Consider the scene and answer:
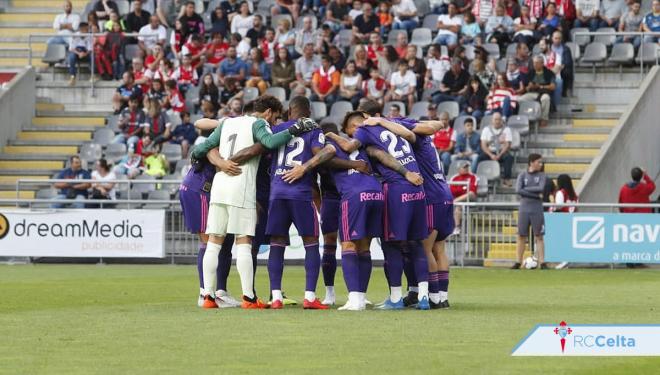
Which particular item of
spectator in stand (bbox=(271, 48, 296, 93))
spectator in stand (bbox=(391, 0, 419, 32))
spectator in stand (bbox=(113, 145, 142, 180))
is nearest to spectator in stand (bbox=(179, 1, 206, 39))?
spectator in stand (bbox=(271, 48, 296, 93))

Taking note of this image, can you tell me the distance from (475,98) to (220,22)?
6635 mm

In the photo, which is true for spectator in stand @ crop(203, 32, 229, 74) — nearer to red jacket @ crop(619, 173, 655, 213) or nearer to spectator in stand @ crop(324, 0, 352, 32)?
spectator in stand @ crop(324, 0, 352, 32)

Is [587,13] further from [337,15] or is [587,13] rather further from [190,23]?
[190,23]

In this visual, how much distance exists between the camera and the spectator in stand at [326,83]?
30.8m

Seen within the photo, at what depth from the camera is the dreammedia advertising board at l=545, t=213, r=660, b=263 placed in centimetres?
2575

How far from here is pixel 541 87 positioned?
30.2m

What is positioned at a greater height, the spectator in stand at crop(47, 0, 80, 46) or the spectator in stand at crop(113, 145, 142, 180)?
the spectator in stand at crop(47, 0, 80, 46)

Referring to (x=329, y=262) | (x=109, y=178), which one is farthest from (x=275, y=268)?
(x=109, y=178)

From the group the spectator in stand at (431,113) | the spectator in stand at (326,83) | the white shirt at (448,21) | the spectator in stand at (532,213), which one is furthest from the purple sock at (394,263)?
the white shirt at (448,21)

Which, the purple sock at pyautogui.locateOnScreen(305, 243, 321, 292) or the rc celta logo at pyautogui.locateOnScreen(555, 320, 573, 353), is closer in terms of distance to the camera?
the rc celta logo at pyautogui.locateOnScreen(555, 320, 573, 353)

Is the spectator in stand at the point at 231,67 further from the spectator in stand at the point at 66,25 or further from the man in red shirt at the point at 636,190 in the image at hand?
the man in red shirt at the point at 636,190

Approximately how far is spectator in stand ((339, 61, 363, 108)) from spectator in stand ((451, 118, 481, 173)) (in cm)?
262

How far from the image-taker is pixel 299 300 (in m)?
16.8

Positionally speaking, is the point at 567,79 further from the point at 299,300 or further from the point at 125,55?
the point at 299,300
